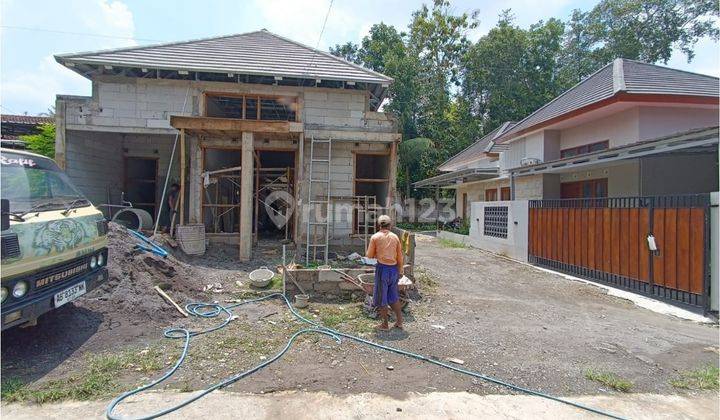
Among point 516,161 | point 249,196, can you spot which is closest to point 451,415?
point 249,196

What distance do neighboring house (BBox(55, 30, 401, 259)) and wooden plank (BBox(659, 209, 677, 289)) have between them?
19.5ft

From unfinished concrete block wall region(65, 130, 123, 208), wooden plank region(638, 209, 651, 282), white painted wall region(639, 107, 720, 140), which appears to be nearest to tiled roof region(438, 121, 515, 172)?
white painted wall region(639, 107, 720, 140)

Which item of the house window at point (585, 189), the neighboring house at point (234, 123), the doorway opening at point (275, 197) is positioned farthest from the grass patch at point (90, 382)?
the house window at point (585, 189)

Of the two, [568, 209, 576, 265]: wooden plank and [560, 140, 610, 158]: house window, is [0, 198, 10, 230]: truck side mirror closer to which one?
[568, 209, 576, 265]: wooden plank

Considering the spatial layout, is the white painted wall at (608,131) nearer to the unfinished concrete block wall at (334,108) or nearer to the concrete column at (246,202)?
the unfinished concrete block wall at (334,108)

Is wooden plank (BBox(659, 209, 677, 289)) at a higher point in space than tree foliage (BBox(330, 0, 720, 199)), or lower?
lower

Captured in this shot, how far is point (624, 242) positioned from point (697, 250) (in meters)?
1.65

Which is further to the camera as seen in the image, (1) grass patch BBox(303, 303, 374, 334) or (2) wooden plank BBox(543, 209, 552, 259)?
(2) wooden plank BBox(543, 209, 552, 259)

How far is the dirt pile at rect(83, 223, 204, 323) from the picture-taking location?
5.20 m

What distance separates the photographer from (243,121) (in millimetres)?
9047

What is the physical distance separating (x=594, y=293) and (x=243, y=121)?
890 cm

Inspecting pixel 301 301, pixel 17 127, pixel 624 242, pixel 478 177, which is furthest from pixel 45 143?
pixel 478 177

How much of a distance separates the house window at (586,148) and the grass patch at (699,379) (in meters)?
8.29

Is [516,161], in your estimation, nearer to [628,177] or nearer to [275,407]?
[628,177]
